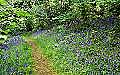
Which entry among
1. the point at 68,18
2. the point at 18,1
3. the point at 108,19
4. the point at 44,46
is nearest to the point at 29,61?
the point at 44,46

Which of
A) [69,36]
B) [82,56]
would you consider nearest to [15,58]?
[82,56]

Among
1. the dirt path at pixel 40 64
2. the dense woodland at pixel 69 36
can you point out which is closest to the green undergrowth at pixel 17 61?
the dense woodland at pixel 69 36

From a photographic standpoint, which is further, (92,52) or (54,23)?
(54,23)

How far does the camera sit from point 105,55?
8.61 meters

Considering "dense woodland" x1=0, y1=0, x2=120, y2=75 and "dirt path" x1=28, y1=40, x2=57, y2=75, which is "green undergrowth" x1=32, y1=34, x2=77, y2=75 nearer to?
"dense woodland" x1=0, y1=0, x2=120, y2=75

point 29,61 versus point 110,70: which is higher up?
point 110,70

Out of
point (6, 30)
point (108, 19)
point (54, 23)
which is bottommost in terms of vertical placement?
point (54, 23)

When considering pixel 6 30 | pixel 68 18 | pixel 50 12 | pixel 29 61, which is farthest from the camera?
pixel 50 12

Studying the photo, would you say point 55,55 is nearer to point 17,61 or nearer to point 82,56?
point 17,61

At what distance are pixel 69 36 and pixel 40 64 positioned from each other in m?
3.54

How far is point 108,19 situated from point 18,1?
358 inches

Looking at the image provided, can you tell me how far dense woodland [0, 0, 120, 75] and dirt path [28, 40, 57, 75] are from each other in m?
0.18

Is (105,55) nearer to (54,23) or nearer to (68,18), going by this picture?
→ (68,18)

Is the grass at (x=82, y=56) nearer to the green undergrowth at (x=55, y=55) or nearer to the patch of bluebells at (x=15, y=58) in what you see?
the green undergrowth at (x=55, y=55)
